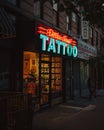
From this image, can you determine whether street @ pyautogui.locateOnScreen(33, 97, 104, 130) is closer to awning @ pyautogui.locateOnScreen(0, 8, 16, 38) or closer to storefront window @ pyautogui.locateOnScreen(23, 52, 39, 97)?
storefront window @ pyautogui.locateOnScreen(23, 52, 39, 97)

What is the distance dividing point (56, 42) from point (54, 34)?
1.49 ft

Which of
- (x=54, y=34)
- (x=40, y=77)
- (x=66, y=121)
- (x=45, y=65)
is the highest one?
(x=54, y=34)

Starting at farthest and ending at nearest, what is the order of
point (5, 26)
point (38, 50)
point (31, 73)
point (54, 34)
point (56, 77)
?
point (56, 77) < point (54, 34) < point (31, 73) < point (38, 50) < point (5, 26)

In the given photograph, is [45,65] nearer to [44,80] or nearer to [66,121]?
[44,80]

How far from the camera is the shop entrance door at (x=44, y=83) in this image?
15.1 m

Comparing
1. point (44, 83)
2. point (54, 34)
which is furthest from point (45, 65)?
point (54, 34)

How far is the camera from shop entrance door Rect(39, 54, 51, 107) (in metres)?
15.1

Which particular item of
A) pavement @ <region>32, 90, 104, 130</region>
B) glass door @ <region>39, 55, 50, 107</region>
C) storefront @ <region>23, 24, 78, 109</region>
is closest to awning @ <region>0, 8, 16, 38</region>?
storefront @ <region>23, 24, 78, 109</region>

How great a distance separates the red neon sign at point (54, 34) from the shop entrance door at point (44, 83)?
1.38 m

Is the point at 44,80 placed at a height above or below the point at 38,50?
below

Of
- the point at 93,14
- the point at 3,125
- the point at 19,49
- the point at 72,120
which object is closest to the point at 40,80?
the point at 19,49

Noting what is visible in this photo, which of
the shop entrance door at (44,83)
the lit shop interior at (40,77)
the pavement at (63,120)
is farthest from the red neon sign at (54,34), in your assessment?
the pavement at (63,120)

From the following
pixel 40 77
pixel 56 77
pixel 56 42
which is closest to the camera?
pixel 40 77

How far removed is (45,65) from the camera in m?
15.6
